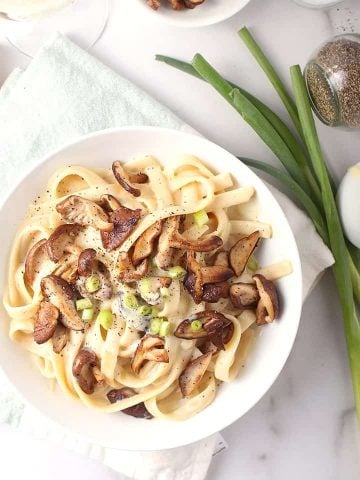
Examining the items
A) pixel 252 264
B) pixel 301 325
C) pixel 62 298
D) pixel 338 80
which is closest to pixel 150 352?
pixel 62 298

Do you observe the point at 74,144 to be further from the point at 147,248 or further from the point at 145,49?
the point at 145,49

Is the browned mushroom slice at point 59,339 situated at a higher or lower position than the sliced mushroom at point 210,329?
higher

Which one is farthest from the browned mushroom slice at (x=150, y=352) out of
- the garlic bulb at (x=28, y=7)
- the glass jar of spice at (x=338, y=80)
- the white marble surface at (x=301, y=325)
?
the garlic bulb at (x=28, y=7)

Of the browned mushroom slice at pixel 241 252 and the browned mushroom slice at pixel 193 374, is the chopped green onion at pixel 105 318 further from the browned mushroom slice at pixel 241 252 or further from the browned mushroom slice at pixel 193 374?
the browned mushroom slice at pixel 241 252

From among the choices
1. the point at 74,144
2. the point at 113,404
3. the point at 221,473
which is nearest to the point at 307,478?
the point at 221,473

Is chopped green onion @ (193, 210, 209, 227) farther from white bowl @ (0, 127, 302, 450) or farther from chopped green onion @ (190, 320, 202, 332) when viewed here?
chopped green onion @ (190, 320, 202, 332)

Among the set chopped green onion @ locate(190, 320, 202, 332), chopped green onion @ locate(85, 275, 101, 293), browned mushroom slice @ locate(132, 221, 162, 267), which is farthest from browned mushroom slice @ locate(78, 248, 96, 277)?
chopped green onion @ locate(190, 320, 202, 332)
